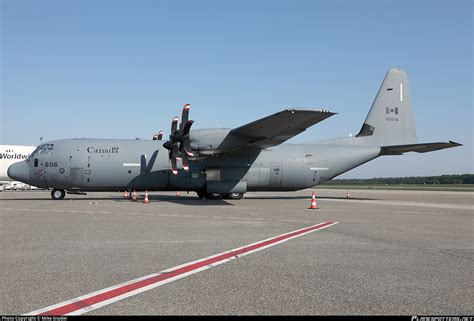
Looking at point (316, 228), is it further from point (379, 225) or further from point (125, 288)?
point (125, 288)

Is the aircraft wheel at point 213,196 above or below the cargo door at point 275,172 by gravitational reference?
below

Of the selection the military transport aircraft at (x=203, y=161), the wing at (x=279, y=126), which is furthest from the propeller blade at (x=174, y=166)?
the wing at (x=279, y=126)

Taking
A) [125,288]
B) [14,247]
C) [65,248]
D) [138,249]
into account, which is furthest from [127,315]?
[14,247]

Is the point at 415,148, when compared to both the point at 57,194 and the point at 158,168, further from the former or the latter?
the point at 57,194

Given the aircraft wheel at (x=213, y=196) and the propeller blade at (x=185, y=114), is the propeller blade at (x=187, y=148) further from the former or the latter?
the aircraft wheel at (x=213, y=196)

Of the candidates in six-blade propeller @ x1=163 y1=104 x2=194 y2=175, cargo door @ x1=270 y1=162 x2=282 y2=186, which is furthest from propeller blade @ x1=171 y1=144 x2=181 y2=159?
cargo door @ x1=270 y1=162 x2=282 y2=186

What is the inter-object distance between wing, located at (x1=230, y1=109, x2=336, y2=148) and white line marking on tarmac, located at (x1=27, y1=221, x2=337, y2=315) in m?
12.2

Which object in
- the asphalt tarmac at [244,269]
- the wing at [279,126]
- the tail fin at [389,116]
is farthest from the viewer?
the tail fin at [389,116]

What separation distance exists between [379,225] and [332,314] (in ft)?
30.7

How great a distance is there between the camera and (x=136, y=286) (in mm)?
5168

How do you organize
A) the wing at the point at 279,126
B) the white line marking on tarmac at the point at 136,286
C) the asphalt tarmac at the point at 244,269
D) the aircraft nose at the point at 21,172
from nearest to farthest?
the white line marking on tarmac at the point at 136,286 < the asphalt tarmac at the point at 244,269 < the wing at the point at 279,126 < the aircraft nose at the point at 21,172

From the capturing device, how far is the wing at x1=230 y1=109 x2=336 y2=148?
19672 mm

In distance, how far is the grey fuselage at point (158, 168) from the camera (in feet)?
78.9

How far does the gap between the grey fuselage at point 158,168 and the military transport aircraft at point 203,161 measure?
6 centimetres
